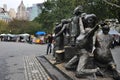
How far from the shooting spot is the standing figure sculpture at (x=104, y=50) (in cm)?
987

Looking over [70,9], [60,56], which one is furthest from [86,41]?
[70,9]

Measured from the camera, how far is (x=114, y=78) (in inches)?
378

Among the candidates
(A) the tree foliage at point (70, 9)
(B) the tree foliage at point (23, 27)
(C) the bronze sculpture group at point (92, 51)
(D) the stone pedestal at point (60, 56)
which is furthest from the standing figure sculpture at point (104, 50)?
(B) the tree foliage at point (23, 27)

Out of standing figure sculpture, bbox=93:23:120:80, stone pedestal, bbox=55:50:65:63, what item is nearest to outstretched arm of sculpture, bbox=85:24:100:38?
standing figure sculpture, bbox=93:23:120:80

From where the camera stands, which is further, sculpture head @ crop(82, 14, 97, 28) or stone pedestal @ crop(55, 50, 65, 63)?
stone pedestal @ crop(55, 50, 65, 63)

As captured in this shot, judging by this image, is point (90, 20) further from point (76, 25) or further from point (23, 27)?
point (23, 27)

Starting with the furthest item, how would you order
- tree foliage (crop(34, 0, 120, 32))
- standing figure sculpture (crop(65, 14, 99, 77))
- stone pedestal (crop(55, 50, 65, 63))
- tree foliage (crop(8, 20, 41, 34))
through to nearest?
tree foliage (crop(8, 20, 41, 34)), tree foliage (crop(34, 0, 120, 32)), stone pedestal (crop(55, 50, 65, 63)), standing figure sculpture (crop(65, 14, 99, 77))

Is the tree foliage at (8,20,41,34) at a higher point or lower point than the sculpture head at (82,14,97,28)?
lower

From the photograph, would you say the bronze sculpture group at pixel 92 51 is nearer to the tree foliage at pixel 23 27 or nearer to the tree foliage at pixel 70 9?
the tree foliage at pixel 70 9

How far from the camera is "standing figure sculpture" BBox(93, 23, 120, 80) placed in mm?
9867

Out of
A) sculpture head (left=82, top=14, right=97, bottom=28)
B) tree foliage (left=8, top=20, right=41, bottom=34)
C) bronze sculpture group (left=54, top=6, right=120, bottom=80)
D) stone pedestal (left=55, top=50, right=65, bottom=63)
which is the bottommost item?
tree foliage (left=8, top=20, right=41, bottom=34)

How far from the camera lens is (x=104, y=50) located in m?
9.88

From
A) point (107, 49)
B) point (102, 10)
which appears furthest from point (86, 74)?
point (102, 10)

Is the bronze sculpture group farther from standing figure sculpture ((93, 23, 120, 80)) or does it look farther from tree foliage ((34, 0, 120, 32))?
tree foliage ((34, 0, 120, 32))
